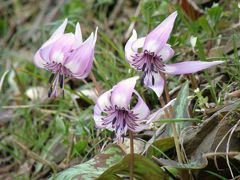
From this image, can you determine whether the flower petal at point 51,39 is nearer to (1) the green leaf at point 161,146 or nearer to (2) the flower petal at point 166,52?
(2) the flower petal at point 166,52

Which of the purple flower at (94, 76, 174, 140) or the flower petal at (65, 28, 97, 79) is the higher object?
the flower petal at (65, 28, 97, 79)

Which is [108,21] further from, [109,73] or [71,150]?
[71,150]

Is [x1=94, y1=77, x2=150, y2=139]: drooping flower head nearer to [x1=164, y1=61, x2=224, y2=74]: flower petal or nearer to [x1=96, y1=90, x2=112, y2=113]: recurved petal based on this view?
[x1=96, y1=90, x2=112, y2=113]: recurved petal

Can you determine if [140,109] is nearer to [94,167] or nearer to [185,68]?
[185,68]

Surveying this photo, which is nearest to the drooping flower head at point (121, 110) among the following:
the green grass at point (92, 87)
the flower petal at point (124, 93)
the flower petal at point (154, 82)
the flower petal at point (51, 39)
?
the flower petal at point (124, 93)

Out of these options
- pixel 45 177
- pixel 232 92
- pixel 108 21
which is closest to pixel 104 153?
pixel 232 92

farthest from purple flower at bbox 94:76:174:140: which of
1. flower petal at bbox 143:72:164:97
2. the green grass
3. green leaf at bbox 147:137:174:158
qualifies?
the green grass
